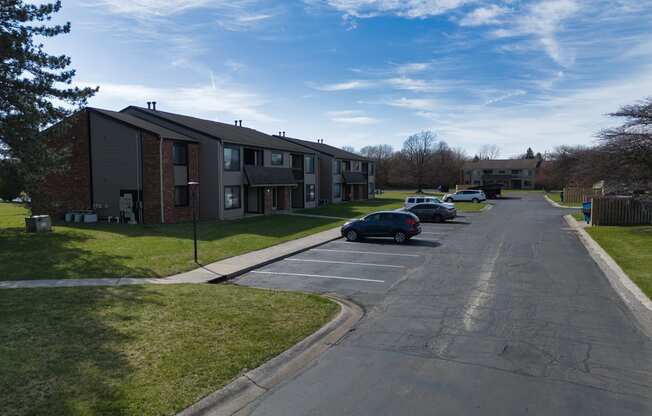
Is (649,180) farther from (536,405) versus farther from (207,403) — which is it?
(207,403)

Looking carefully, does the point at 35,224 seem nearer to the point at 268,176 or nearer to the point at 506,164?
the point at 268,176

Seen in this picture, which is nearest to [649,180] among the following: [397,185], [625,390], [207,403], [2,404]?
[625,390]

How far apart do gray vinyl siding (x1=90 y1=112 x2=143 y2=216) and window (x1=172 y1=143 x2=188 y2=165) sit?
81.6 inches

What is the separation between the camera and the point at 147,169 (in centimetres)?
2747

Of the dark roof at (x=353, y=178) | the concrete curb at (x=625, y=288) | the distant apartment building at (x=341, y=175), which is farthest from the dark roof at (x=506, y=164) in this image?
the concrete curb at (x=625, y=288)

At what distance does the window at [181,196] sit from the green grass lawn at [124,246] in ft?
7.31

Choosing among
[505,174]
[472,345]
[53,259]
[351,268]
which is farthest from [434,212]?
[505,174]

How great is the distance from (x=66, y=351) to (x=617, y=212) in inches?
1205

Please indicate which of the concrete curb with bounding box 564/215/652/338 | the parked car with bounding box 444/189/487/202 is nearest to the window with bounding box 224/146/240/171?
the concrete curb with bounding box 564/215/652/338

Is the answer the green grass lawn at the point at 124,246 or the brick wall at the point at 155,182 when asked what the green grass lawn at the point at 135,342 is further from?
the brick wall at the point at 155,182

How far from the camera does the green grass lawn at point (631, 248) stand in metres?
13.6

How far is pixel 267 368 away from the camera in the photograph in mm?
6992

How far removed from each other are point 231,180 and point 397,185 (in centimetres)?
7320

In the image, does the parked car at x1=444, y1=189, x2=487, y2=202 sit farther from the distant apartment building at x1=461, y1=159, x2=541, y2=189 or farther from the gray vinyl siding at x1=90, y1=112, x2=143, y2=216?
the distant apartment building at x1=461, y1=159, x2=541, y2=189
